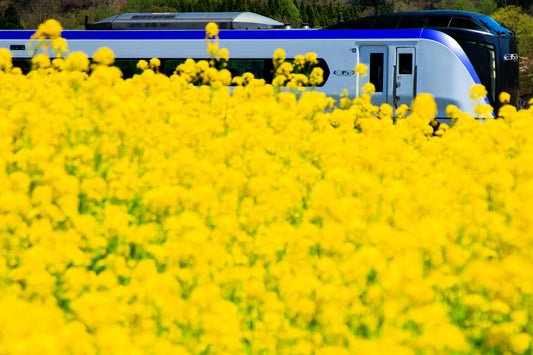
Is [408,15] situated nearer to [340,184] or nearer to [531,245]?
[340,184]

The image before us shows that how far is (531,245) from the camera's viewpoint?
3.66m

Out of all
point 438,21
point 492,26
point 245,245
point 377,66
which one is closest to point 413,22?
point 438,21

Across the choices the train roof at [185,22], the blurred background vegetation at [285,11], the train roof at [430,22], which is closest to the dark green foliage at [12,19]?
the blurred background vegetation at [285,11]

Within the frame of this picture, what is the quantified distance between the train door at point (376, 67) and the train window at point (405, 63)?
0.27 m

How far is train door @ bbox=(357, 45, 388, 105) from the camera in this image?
13.0 metres

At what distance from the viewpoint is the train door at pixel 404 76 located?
A: 12.9 m

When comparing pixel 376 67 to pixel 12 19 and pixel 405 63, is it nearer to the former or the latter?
pixel 405 63

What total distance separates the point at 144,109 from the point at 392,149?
2508 millimetres

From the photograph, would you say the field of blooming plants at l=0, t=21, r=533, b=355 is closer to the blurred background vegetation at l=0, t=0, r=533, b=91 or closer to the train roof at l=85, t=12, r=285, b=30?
the train roof at l=85, t=12, r=285, b=30

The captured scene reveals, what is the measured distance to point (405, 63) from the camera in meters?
12.9

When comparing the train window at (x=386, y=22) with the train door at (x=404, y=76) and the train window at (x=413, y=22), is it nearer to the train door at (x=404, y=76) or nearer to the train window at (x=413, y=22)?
the train window at (x=413, y=22)

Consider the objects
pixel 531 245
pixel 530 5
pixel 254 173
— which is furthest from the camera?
pixel 530 5

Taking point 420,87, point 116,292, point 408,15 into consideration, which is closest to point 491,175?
point 116,292

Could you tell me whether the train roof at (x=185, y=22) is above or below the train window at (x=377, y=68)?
above
